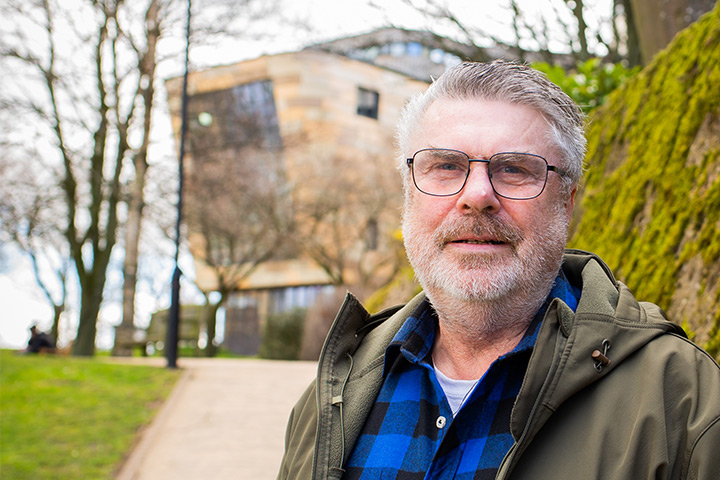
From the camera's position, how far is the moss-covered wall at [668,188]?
3111mm

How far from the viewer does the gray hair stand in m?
2.08

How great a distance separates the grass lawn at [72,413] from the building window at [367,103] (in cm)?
2743

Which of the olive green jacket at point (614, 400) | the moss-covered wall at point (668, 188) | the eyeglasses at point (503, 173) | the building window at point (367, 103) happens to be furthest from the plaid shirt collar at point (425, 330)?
the building window at point (367, 103)

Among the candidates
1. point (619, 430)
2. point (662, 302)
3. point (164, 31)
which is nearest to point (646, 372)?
point (619, 430)

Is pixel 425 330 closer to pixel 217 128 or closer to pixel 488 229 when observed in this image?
pixel 488 229

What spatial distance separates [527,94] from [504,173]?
25 centimetres

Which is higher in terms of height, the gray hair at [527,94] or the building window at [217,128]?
the building window at [217,128]

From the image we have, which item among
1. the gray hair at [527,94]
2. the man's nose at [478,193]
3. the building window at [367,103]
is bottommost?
the man's nose at [478,193]

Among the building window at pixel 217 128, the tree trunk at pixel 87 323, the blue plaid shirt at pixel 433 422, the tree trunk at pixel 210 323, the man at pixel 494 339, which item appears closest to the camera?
the man at pixel 494 339

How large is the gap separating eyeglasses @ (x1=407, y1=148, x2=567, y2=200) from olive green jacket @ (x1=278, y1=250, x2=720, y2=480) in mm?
349

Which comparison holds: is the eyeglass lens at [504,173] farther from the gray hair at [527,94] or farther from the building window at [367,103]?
the building window at [367,103]

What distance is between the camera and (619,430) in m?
1.61

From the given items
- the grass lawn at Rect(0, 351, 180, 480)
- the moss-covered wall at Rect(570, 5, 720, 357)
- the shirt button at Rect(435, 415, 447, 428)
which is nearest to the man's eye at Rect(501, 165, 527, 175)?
the shirt button at Rect(435, 415, 447, 428)

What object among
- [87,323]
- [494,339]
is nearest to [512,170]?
[494,339]
